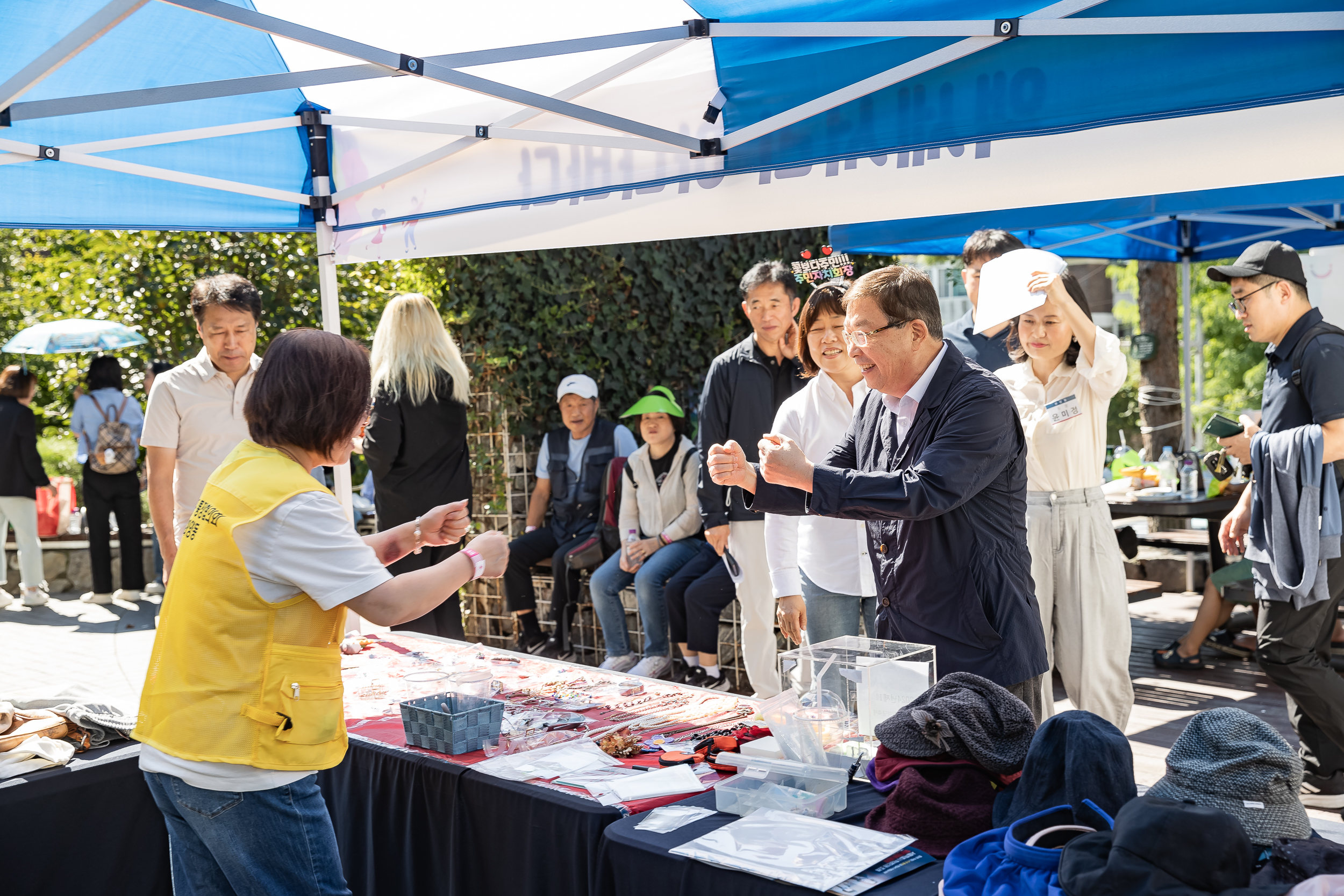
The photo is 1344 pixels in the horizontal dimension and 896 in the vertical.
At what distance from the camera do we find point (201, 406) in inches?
143

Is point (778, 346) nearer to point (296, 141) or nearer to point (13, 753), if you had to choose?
point (296, 141)

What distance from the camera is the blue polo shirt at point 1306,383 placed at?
3.36m

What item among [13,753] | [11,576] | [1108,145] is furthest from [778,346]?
[11,576]

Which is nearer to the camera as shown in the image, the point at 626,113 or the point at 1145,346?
the point at 626,113

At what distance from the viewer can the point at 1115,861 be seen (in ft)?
4.45

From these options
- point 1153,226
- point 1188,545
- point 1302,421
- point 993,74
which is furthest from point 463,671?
point 1153,226

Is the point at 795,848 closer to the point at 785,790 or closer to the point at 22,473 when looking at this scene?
the point at 785,790

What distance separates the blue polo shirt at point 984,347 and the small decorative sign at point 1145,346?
5.60 meters

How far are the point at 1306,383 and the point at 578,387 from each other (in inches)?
137

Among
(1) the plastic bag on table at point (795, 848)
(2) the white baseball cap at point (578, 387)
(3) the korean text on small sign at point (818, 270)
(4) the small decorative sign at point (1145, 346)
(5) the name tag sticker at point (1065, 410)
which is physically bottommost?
(1) the plastic bag on table at point (795, 848)

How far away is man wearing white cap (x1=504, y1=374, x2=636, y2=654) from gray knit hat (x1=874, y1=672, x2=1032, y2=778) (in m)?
3.98

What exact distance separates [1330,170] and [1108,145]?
0.42 m

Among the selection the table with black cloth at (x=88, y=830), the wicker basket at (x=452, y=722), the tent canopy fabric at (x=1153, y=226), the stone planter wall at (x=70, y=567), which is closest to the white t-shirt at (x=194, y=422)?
the table with black cloth at (x=88, y=830)

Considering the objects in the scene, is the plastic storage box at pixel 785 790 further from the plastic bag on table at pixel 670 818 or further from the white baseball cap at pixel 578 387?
the white baseball cap at pixel 578 387
